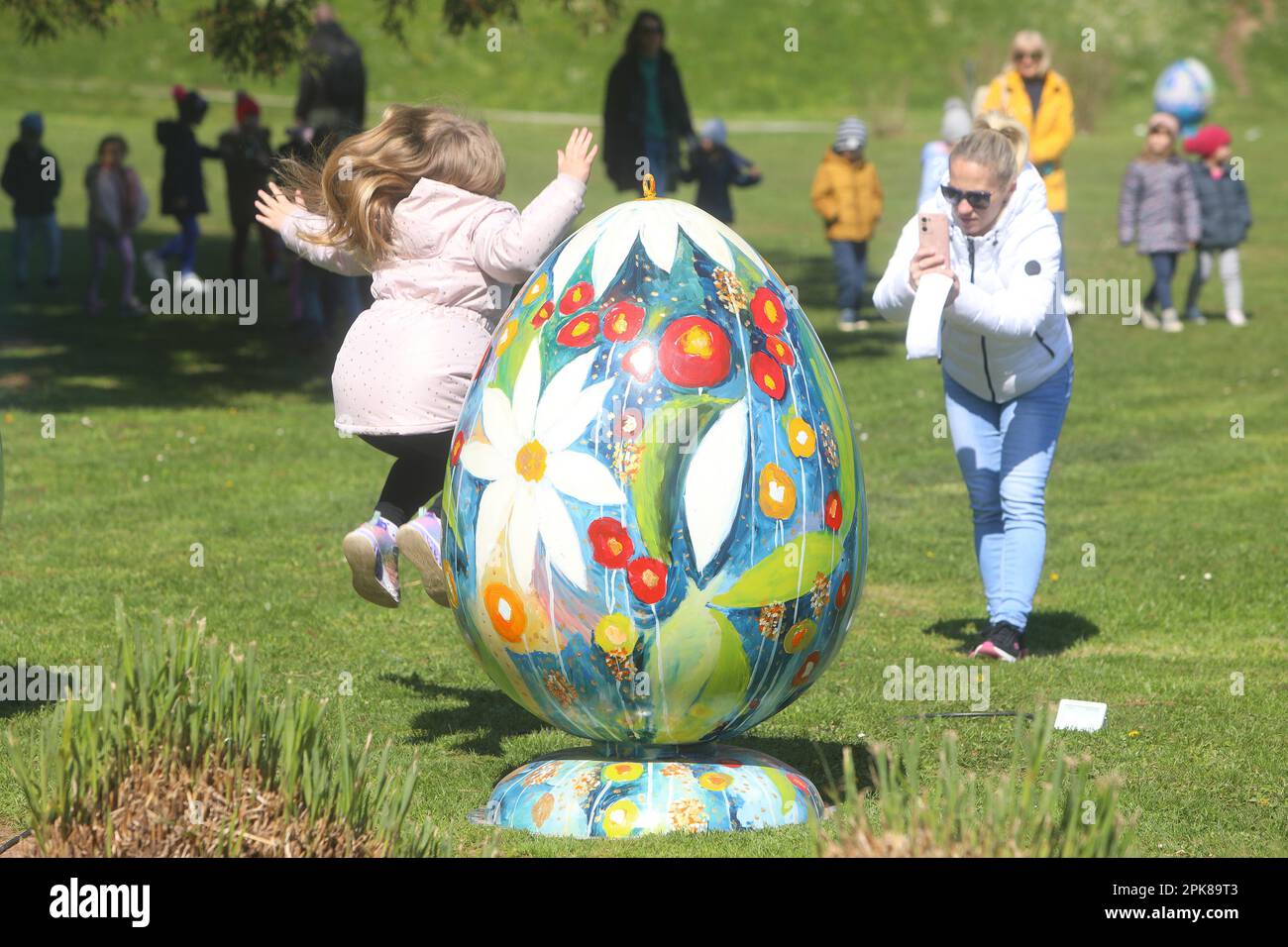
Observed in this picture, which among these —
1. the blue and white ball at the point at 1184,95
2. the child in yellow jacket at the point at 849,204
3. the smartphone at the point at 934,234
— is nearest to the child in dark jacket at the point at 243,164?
the child in yellow jacket at the point at 849,204

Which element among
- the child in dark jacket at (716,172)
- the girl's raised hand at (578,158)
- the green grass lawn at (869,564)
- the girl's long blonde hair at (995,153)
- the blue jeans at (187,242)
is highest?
the child in dark jacket at (716,172)

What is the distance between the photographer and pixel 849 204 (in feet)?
60.0

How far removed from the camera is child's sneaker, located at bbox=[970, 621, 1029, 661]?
7379mm

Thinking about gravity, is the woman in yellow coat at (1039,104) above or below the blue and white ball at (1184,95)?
below

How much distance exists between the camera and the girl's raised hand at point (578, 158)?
17.6 ft

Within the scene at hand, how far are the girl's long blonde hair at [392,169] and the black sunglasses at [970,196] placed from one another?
186cm

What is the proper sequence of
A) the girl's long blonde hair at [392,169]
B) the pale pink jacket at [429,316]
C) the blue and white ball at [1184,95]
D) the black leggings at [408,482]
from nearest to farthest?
the pale pink jacket at [429,316] → the girl's long blonde hair at [392,169] → the black leggings at [408,482] → the blue and white ball at [1184,95]

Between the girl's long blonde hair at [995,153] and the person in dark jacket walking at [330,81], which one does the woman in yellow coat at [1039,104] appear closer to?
the person in dark jacket walking at [330,81]

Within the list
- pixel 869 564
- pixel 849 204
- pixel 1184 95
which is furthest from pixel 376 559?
pixel 1184 95

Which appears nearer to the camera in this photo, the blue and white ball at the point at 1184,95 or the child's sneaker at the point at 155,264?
the child's sneaker at the point at 155,264

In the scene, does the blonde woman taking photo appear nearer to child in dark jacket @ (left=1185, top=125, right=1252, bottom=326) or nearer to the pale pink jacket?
the pale pink jacket

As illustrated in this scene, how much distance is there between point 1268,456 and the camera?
12398 millimetres

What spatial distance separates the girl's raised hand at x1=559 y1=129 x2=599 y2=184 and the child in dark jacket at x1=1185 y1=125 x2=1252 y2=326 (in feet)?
45.5

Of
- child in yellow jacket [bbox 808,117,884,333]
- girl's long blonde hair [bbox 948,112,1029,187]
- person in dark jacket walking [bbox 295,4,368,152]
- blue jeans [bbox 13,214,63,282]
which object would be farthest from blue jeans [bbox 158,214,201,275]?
girl's long blonde hair [bbox 948,112,1029,187]
